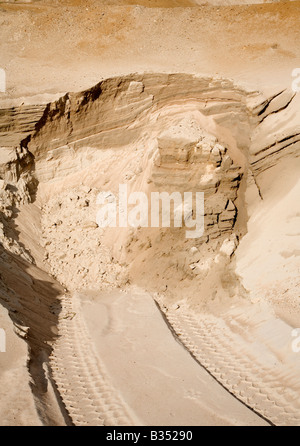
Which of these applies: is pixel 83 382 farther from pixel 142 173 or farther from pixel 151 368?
pixel 142 173

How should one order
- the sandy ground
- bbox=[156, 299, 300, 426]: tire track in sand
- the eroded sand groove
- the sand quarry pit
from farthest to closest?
the eroded sand groove
the sand quarry pit
bbox=[156, 299, 300, 426]: tire track in sand
the sandy ground

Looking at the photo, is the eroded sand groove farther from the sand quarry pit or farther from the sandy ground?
the sandy ground

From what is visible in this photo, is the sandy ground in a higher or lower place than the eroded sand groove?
lower

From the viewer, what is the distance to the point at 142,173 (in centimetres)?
997

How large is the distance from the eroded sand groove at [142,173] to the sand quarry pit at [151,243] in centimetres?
3

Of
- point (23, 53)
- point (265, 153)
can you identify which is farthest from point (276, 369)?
point (23, 53)

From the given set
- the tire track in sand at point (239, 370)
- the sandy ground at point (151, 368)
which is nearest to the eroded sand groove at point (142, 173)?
the tire track in sand at point (239, 370)

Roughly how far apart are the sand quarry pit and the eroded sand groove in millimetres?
30

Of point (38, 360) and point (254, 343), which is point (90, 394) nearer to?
point (38, 360)

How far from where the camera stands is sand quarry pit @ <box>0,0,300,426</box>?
5.93 meters

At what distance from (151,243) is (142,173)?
1621mm

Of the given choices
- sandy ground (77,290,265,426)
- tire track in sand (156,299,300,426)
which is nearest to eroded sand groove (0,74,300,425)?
tire track in sand (156,299,300,426)

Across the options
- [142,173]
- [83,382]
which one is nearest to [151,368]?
[83,382]

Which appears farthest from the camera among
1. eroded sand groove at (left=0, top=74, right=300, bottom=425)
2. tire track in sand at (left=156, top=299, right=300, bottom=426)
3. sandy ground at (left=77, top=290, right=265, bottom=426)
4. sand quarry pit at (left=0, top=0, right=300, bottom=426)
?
eroded sand groove at (left=0, top=74, right=300, bottom=425)
